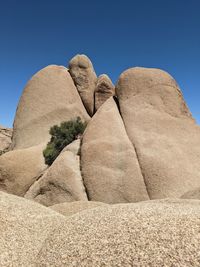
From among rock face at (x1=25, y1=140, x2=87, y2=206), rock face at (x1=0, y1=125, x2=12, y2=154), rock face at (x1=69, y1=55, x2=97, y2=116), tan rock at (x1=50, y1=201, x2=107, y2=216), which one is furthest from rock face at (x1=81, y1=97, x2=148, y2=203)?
rock face at (x1=0, y1=125, x2=12, y2=154)

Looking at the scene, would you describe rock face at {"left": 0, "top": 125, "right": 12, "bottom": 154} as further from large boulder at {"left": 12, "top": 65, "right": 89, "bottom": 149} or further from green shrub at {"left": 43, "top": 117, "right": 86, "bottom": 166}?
green shrub at {"left": 43, "top": 117, "right": 86, "bottom": 166}

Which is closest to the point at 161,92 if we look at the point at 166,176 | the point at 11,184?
the point at 166,176

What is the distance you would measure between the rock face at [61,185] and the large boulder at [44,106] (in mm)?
17973

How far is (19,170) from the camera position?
28.1 metres

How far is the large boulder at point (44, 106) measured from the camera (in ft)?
139

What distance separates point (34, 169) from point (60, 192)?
671 centimetres

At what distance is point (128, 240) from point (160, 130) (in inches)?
654

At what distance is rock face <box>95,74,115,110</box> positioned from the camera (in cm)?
4153

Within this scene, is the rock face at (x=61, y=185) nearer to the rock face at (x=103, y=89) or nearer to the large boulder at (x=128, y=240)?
the large boulder at (x=128, y=240)

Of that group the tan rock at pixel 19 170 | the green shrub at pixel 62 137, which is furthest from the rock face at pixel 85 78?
the tan rock at pixel 19 170

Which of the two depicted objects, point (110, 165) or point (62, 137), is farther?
point (62, 137)

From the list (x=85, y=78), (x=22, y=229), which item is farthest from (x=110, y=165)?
(x=85, y=78)

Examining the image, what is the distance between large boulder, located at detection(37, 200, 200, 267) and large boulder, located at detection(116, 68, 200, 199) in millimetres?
11737

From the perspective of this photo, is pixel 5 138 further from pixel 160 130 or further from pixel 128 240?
pixel 128 240
